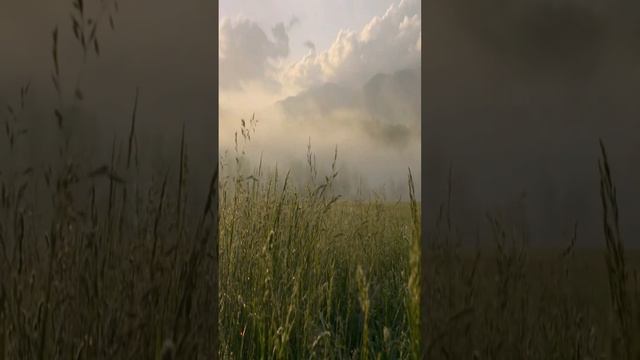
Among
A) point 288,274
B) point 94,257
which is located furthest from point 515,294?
point 94,257

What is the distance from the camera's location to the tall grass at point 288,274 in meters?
1.76

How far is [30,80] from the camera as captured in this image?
4.19 ft

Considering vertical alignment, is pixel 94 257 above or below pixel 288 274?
above

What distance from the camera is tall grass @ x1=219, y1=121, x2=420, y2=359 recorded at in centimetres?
176

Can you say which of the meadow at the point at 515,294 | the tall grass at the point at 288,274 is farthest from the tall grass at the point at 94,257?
the meadow at the point at 515,294

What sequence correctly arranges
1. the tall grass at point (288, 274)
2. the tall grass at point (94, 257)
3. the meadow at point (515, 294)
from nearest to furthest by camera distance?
the tall grass at point (94, 257) → the meadow at point (515, 294) → the tall grass at point (288, 274)

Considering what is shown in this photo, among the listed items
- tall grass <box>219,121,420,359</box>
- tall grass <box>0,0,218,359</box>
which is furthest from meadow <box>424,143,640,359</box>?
tall grass <box>0,0,218,359</box>

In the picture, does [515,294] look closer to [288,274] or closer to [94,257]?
[288,274]

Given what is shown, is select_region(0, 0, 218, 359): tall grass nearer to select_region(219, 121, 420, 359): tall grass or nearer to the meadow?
select_region(219, 121, 420, 359): tall grass

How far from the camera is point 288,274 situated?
6.35 ft

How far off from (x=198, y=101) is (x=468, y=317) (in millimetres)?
802

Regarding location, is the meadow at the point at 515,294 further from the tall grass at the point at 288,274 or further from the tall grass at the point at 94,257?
the tall grass at the point at 94,257

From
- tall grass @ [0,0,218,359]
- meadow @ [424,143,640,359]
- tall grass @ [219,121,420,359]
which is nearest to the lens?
Answer: tall grass @ [0,0,218,359]

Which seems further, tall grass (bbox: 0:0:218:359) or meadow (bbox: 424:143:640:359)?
meadow (bbox: 424:143:640:359)
